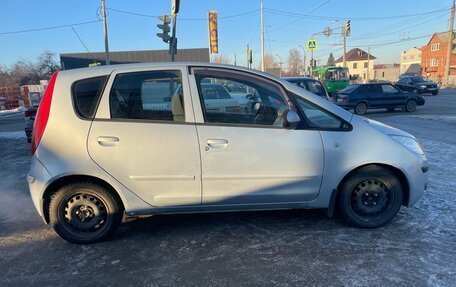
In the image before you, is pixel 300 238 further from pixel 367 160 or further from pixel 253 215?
pixel 367 160

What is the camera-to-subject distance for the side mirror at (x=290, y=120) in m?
3.38

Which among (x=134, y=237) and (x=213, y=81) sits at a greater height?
(x=213, y=81)

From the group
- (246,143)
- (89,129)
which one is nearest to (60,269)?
(89,129)

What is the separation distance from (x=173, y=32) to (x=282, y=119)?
6.45 meters

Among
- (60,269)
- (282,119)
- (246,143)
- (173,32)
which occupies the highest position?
(173,32)

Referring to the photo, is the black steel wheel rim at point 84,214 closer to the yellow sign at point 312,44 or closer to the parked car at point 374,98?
→ the parked car at point 374,98

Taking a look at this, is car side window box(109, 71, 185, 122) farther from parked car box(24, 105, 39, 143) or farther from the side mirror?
parked car box(24, 105, 39, 143)

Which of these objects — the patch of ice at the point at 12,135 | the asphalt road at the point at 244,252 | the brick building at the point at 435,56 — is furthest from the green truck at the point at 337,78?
the brick building at the point at 435,56

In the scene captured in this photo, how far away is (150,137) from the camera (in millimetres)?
3332

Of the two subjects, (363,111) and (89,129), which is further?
(363,111)

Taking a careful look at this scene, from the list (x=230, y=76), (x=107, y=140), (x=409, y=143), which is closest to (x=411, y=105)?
(x=409, y=143)

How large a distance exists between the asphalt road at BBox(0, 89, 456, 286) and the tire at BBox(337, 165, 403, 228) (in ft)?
0.42

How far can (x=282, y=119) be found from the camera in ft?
11.4

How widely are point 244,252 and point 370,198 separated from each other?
1493mm
